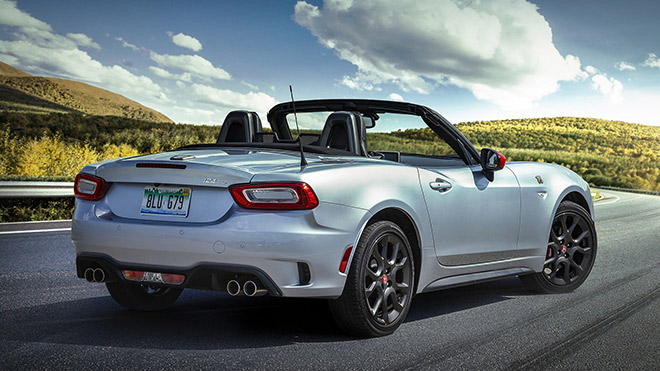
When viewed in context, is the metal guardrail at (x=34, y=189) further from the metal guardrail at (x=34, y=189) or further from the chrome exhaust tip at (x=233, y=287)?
the chrome exhaust tip at (x=233, y=287)

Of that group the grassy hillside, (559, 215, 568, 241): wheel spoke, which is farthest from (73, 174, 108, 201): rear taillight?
(559, 215, 568, 241): wheel spoke

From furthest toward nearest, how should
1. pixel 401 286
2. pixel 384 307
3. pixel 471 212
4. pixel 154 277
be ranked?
pixel 471 212
pixel 401 286
pixel 384 307
pixel 154 277

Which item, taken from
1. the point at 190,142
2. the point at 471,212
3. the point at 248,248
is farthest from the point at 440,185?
the point at 190,142

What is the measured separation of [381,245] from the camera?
170 inches

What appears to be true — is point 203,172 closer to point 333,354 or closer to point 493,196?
point 333,354

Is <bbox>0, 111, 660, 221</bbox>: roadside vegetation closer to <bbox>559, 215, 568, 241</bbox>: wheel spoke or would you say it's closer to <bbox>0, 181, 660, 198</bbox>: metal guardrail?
<bbox>0, 181, 660, 198</bbox>: metal guardrail

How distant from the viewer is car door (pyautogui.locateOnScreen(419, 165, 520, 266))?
4.75m

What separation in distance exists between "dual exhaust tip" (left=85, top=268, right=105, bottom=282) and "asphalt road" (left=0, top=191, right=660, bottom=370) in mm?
366

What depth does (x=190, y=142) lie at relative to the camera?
2964 centimetres

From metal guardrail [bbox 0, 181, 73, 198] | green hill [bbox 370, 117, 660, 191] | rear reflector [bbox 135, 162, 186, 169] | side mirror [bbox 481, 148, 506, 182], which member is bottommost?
green hill [bbox 370, 117, 660, 191]

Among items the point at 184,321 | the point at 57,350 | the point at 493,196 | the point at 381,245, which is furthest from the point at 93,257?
the point at 493,196

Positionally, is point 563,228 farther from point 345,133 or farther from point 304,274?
point 304,274

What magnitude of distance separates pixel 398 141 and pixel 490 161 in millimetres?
841

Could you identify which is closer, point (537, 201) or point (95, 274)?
point (95, 274)
